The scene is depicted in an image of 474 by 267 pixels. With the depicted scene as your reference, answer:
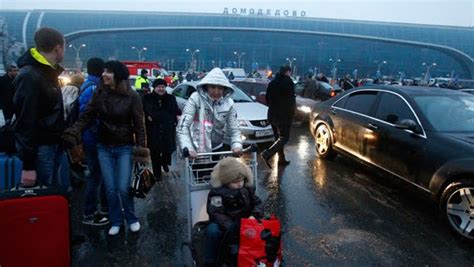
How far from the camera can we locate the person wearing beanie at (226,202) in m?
3.16

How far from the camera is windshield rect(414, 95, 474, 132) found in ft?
16.8

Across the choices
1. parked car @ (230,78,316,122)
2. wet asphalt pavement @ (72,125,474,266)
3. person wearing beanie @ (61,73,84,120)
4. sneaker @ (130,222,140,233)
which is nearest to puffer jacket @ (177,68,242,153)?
wet asphalt pavement @ (72,125,474,266)

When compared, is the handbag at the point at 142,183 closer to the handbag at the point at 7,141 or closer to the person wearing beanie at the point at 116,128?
the person wearing beanie at the point at 116,128

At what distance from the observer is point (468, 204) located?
14.2 ft

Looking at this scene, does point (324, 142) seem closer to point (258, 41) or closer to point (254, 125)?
point (254, 125)

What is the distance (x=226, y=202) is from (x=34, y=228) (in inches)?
60.6

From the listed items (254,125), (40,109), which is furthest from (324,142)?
(40,109)

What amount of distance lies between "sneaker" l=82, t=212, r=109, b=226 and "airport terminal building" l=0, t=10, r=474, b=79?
103 metres

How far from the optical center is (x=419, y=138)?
5055 millimetres

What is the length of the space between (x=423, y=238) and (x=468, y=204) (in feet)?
2.09

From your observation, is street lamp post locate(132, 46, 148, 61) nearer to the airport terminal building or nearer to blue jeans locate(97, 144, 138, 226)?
the airport terminal building

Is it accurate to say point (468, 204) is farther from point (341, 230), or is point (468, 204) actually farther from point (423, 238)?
point (341, 230)

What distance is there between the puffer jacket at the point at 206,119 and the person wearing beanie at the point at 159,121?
2.43 m

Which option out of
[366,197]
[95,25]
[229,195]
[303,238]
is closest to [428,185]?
[366,197]
